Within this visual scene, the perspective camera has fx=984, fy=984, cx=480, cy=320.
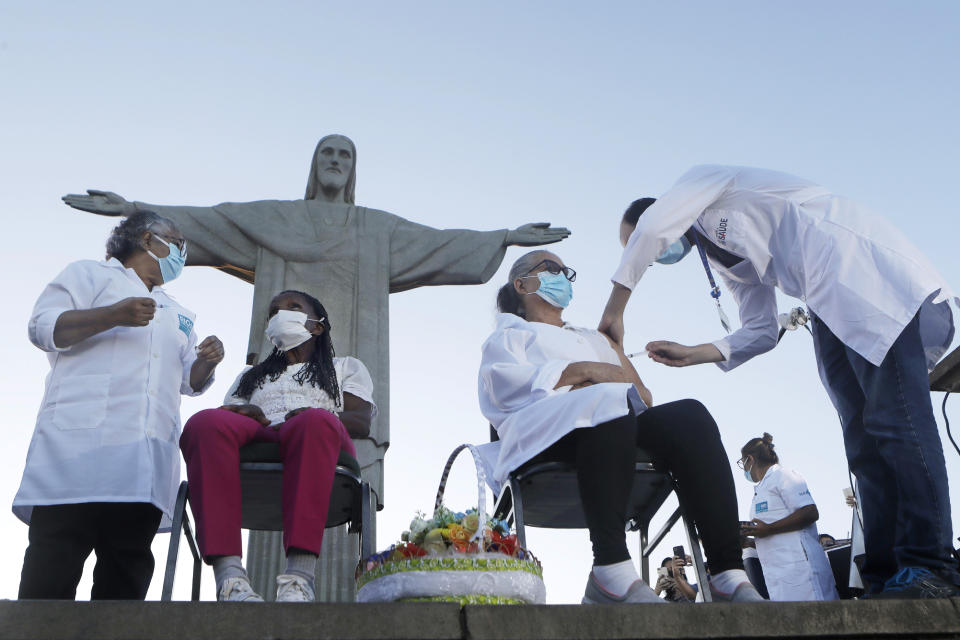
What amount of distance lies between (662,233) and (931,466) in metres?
1.25

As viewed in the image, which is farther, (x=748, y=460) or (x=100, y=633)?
(x=748, y=460)

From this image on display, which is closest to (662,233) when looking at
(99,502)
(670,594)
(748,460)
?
(99,502)

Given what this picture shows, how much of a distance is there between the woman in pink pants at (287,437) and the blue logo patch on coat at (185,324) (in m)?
0.32

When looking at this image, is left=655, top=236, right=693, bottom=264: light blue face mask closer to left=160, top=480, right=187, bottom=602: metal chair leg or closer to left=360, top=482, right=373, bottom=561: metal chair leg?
left=360, top=482, right=373, bottom=561: metal chair leg

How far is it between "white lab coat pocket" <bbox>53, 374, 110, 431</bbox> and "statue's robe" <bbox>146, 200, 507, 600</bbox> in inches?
70.7

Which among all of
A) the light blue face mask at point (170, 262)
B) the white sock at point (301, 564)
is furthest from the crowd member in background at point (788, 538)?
the light blue face mask at point (170, 262)

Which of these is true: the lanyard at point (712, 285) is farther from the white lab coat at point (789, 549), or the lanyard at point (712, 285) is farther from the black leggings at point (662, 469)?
the white lab coat at point (789, 549)

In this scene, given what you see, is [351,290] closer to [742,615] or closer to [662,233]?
[662,233]

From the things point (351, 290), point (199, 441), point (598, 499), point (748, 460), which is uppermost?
point (351, 290)

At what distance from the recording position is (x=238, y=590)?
9.13 feet

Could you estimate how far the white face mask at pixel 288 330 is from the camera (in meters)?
3.83

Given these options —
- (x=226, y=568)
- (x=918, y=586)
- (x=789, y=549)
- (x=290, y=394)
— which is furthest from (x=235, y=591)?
(x=789, y=549)

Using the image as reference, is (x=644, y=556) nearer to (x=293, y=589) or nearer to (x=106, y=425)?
(x=293, y=589)

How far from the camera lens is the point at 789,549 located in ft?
18.6
